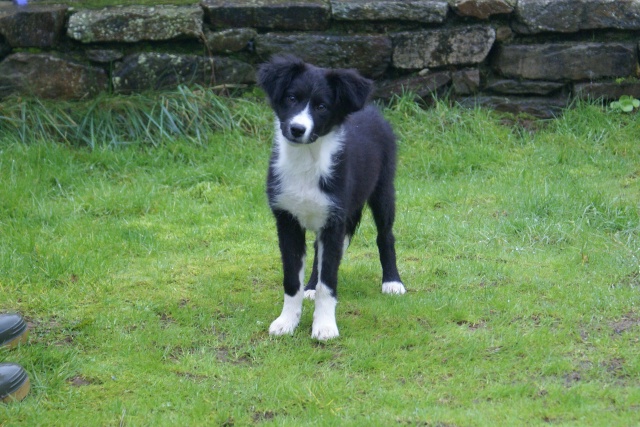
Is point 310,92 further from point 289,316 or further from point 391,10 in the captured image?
point 391,10

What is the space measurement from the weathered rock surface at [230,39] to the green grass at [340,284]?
0.43 m

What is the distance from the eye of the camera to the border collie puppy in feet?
12.6

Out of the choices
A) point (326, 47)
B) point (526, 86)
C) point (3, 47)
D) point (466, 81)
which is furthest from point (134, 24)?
point (526, 86)

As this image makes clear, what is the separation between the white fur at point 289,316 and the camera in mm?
3992

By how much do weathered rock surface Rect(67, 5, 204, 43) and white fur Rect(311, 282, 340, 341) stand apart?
360 centimetres

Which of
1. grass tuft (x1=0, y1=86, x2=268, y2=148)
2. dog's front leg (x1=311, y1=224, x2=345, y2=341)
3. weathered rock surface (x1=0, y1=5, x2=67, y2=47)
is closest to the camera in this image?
dog's front leg (x1=311, y1=224, x2=345, y2=341)

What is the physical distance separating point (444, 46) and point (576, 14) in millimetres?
1098

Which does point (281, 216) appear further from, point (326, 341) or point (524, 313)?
point (524, 313)

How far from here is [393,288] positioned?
4527 millimetres

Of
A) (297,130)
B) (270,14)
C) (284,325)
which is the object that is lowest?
(284,325)

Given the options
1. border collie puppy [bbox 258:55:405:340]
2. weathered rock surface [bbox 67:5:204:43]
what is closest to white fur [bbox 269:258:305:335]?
border collie puppy [bbox 258:55:405:340]

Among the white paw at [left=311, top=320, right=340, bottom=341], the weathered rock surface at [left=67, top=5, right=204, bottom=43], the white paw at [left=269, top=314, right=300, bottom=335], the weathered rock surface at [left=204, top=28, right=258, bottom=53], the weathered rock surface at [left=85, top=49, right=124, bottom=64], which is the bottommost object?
the white paw at [left=269, top=314, right=300, bottom=335]

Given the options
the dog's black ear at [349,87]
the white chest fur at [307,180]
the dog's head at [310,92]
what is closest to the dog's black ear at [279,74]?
the dog's head at [310,92]

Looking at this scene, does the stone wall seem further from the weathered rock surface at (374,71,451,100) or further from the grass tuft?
the grass tuft
